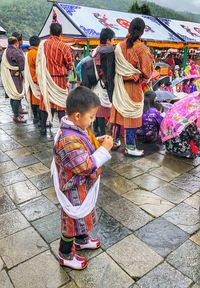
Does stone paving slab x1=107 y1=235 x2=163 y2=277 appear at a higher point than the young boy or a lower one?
lower

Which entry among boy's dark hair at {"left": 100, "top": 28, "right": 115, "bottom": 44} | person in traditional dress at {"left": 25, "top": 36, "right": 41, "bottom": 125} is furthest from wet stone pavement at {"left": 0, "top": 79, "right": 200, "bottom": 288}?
boy's dark hair at {"left": 100, "top": 28, "right": 115, "bottom": 44}

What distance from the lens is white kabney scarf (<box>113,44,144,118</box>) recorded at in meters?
3.49

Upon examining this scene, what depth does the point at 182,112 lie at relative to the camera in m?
3.71

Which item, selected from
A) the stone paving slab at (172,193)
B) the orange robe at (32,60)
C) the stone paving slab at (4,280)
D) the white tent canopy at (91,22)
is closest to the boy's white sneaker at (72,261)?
the stone paving slab at (4,280)

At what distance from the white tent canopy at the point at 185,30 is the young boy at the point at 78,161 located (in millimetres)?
12998

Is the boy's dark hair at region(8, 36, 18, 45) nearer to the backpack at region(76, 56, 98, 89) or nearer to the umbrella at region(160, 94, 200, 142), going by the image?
the backpack at region(76, 56, 98, 89)

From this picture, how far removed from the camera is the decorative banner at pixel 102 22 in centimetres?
991

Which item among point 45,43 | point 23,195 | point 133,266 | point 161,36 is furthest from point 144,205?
point 161,36

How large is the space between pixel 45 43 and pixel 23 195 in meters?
2.48

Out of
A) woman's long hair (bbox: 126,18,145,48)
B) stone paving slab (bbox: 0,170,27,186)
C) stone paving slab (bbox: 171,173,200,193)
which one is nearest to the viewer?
stone paving slab (bbox: 171,173,200,193)

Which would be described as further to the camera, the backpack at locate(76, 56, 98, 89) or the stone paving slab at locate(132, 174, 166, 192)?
the backpack at locate(76, 56, 98, 89)

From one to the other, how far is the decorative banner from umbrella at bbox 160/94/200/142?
6.81 m

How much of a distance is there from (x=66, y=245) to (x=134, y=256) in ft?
1.85

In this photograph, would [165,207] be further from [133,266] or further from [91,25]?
[91,25]
